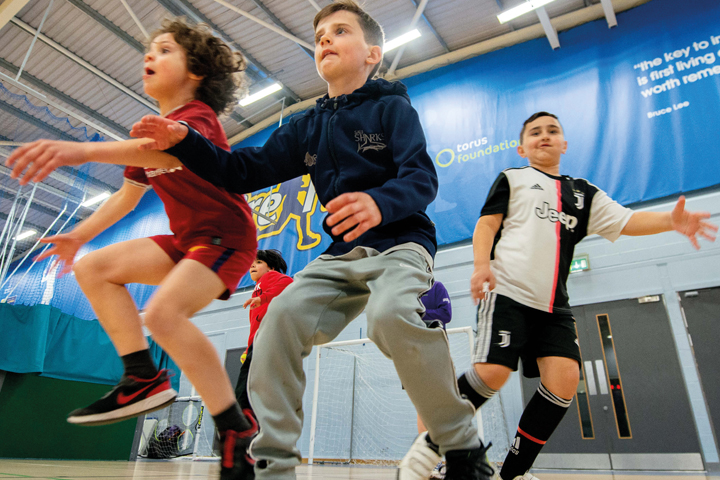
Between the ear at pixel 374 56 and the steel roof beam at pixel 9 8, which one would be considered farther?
the steel roof beam at pixel 9 8

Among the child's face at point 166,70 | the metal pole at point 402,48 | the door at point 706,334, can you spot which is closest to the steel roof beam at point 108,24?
the metal pole at point 402,48

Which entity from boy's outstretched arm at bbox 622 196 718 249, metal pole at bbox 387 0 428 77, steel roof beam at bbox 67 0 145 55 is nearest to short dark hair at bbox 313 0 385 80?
boy's outstretched arm at bbox 622 196 718 249

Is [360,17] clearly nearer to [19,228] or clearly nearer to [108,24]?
[19,228]

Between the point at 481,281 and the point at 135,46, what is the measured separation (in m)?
9.12

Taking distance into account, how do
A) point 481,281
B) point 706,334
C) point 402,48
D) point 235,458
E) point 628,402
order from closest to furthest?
1. point 235,458
2. point 481,281
3. point 706,334
4. point 628,402
5. point 402,48

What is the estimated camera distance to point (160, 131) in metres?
1.26

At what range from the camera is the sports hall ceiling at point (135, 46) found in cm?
724

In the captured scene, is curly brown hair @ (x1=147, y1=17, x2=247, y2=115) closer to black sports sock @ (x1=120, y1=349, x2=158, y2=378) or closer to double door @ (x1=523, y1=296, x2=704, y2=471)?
black sports sock @ (x1=120, y1=349, x2=158, y2=378)

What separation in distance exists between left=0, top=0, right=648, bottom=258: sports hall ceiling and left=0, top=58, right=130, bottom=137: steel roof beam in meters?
0.02

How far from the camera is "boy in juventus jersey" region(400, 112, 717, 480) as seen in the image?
1.68 meters

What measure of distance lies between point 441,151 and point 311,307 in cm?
600

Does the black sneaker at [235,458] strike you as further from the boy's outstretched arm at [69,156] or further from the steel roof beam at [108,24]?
the steel roof beam at [108,24]

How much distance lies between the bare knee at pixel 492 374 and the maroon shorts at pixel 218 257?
915 millimetres

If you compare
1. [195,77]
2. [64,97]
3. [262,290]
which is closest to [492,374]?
[195,77]
